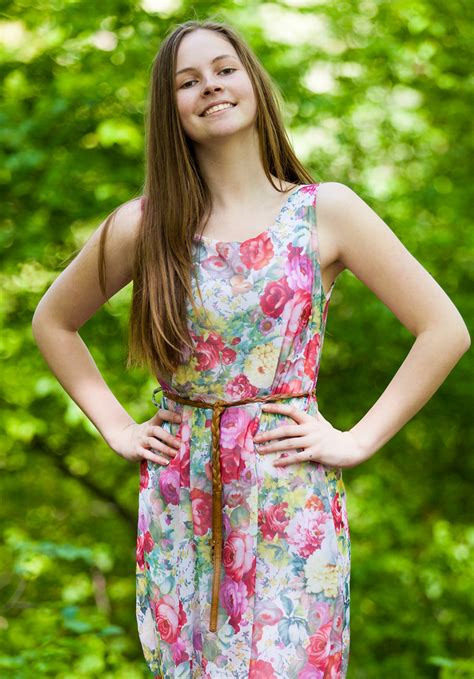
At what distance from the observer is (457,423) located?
190 inches

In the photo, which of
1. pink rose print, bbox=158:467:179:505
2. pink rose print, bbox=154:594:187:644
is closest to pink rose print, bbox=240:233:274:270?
pink rose print, bbox=158:467:179:505

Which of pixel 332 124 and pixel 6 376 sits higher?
pixel 332 124

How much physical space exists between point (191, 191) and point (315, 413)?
20.3 inches

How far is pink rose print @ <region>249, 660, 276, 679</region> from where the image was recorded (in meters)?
1.92

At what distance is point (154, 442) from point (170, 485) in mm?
105

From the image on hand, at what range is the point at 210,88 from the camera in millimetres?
2020

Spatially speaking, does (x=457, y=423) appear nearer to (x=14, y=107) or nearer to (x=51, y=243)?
(x=51, y=243)

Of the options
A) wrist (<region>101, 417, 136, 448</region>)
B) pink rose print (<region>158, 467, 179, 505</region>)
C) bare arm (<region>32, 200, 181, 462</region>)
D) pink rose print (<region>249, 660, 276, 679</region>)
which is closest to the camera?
pink rose print (<region>249, 660, 276, 679</region>)

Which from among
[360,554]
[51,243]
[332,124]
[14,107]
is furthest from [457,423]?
[14,107]

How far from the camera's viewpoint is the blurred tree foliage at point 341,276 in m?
3.91

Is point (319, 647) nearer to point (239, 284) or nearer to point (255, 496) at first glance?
point (255, 496)

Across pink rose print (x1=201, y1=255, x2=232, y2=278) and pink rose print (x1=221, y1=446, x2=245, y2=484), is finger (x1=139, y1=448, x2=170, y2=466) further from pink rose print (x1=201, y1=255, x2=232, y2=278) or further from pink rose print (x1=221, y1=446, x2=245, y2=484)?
pink rose print (x1=201, y1=255, x2=232, y2=278)

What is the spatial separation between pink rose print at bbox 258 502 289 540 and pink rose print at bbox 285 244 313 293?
0.42 m

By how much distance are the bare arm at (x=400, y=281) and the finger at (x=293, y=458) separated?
128 mm
